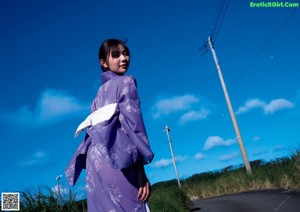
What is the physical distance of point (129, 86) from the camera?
7.27 ft

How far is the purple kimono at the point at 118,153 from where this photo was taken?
1937 millimetres

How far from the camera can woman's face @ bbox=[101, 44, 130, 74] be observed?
98.7 inches

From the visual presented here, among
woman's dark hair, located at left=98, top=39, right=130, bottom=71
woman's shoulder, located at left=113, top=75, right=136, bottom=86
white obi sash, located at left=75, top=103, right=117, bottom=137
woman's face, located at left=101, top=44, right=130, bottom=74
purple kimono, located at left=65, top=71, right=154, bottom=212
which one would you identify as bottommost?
purple kimono, located at left=65, top=71, right=154, bottom=212

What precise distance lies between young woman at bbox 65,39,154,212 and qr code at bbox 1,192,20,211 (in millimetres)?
2623

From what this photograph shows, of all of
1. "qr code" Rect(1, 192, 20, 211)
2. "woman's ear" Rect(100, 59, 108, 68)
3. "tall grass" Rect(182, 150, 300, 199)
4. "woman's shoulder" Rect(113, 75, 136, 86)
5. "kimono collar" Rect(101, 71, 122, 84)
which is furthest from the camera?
"tall grass" Rect(182, 150, 300, 199)

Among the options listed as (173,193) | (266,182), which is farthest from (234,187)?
(173,193)

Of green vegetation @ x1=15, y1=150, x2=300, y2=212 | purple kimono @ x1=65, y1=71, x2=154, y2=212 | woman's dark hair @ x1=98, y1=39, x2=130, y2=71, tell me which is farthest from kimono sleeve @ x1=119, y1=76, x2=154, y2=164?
green vegetation @ x1=15, y1=150, x2=300, y2=212

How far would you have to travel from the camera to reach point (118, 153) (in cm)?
196

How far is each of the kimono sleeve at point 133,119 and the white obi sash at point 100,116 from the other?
6 centimetres

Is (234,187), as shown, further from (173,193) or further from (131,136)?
(131,136)

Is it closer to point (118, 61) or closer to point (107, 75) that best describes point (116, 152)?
point (107, 75)

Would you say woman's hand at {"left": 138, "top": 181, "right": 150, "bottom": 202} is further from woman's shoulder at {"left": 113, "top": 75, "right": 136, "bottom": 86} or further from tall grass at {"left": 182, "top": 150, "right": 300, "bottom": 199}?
tall grass at {"left": 182, "top": 150, "right": 300, "bottom": 199}

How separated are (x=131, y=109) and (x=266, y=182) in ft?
37.3

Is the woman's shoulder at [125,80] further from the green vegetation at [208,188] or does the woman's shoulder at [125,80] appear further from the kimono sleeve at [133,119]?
the green vegetation at [208,188]
